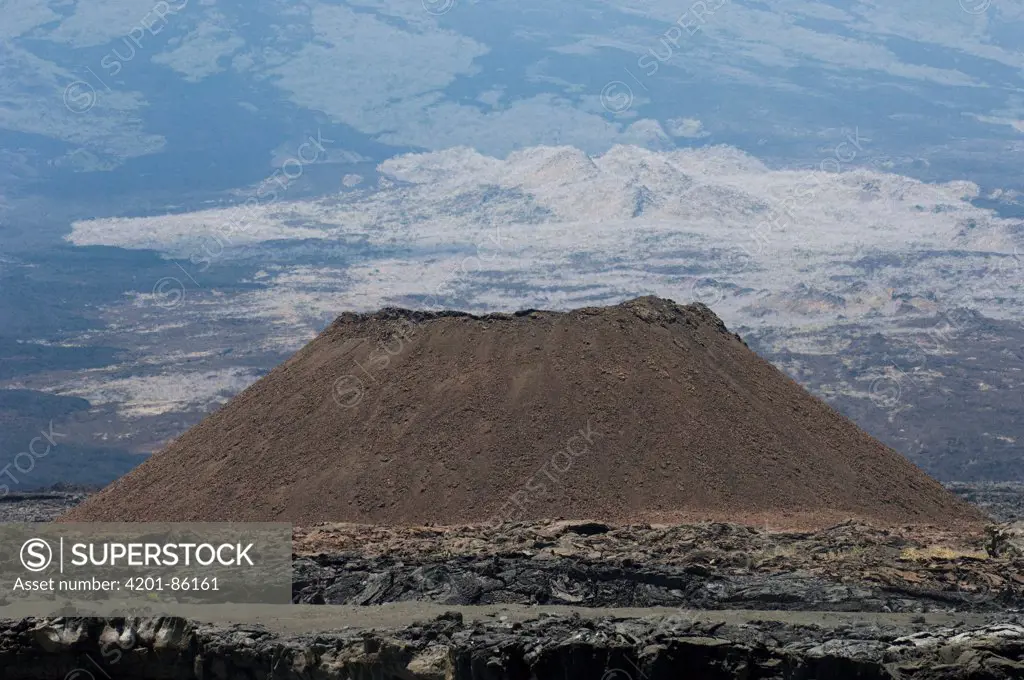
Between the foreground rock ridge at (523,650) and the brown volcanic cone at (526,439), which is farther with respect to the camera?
the brown volcanic cone at (526,439)

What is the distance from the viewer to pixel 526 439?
33062 mm

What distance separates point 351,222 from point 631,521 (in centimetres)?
15543

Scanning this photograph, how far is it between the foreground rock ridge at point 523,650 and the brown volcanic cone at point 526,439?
887cm

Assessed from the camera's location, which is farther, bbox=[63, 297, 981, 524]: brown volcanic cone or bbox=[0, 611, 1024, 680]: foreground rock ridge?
bbox=[63, 297, 981, 524]: brown volcanic cone

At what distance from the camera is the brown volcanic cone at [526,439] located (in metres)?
32.4

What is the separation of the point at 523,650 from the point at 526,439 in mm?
13280

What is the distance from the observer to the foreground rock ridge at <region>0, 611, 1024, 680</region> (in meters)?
18.6

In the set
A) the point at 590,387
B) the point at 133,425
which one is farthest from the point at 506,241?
the point at 590,387

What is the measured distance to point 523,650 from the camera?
1989cm

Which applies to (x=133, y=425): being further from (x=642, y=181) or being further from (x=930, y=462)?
(x=642, y=181)

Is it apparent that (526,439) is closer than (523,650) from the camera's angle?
No

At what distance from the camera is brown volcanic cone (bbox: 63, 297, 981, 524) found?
32375 mm

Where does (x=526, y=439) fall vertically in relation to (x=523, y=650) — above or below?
below

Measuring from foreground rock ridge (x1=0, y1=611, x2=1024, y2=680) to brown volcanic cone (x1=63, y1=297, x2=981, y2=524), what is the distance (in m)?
8.87
